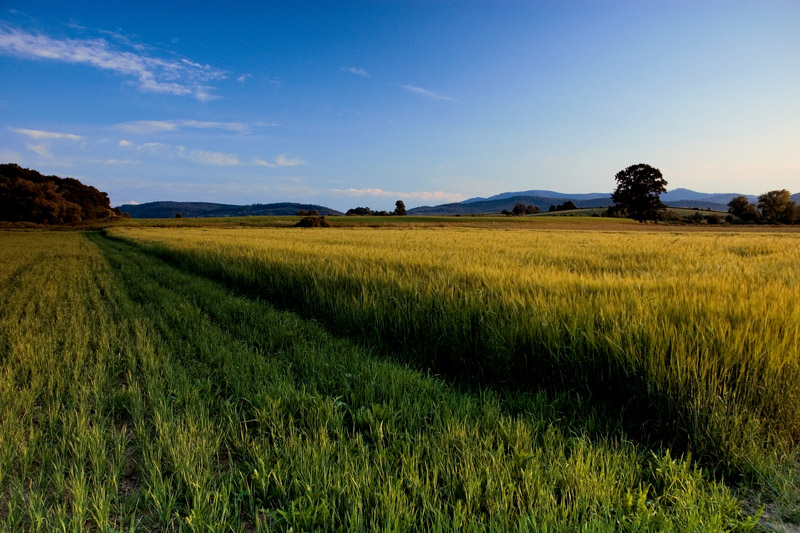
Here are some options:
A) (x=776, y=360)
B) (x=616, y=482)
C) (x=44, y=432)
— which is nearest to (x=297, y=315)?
(x=44, y=432)

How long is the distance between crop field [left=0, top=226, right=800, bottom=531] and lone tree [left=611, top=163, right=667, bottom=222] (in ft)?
264

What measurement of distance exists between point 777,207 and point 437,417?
342ft

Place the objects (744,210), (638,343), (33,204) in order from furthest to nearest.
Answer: (744,210) → (33,204) → (638,343)

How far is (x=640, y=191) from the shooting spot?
239 feet

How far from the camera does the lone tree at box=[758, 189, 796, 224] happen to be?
73750 millimetres

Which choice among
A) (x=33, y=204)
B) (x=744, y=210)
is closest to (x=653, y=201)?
(x=744, y=210)

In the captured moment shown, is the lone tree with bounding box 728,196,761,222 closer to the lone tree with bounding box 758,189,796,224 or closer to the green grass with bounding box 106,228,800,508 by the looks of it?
the lone tree with bounding box 758,189,796,224

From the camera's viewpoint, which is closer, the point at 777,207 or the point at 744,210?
the point at 777,207

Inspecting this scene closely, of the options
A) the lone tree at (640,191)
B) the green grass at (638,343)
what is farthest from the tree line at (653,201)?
the green grass at (638,343)

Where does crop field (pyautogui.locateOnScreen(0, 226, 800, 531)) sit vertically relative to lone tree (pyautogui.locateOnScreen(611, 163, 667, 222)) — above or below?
below

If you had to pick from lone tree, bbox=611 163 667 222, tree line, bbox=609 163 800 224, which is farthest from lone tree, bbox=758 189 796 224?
lone tree, bbox=611 163 667 222

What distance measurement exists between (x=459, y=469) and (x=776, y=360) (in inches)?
94.1

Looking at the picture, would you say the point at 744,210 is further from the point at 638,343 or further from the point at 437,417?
the point at 437,417

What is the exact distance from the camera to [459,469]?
2.16 metres
